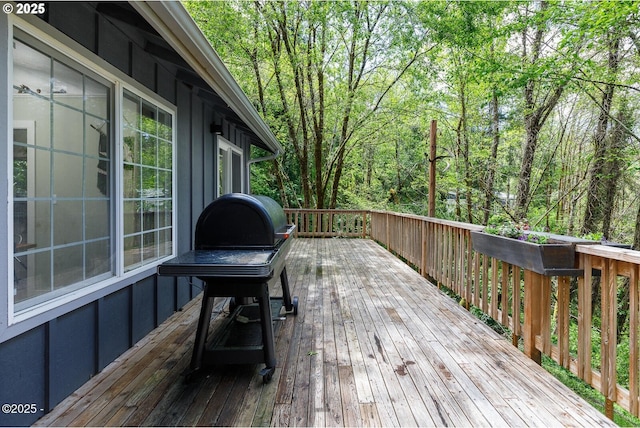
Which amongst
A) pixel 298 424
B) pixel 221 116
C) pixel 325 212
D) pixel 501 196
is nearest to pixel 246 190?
pixel 221 116

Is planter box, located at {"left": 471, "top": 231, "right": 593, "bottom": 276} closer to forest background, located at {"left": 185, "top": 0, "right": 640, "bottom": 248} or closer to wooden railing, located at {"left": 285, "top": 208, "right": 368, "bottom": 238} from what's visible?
forest background, located at {"left": 185, "top": 0, "right": 640, "bottom": 248}

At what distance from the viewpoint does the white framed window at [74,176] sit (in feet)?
5.70

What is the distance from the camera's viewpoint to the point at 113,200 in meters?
2.49

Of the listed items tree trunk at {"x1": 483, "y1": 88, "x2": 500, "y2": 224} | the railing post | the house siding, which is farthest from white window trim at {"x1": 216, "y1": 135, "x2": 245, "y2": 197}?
tree trunk at {"x1": 483, "y1": 88, "x2": 500, "y2": 224}

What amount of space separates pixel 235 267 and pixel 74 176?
121cm

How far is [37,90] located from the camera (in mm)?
1832

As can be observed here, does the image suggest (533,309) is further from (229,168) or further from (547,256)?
(229,168)

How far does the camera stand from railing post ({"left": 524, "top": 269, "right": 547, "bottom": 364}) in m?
2.44

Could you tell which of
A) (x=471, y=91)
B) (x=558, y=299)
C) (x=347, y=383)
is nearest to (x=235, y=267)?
(x=347, y=383)

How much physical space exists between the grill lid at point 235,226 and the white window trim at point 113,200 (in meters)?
0.62

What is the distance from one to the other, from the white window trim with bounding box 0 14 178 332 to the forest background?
5402 mm

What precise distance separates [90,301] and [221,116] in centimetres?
355

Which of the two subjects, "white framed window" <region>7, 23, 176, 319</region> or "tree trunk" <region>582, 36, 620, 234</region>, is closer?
"white framed window" <region>7, 23, 176, 319</region>

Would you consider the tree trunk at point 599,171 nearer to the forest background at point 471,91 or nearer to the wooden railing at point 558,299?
the forest background at point 471,91
